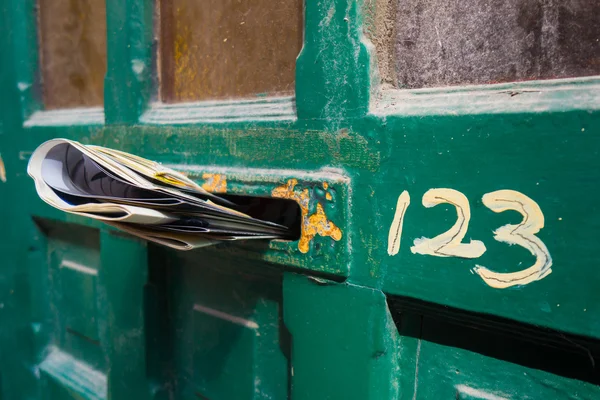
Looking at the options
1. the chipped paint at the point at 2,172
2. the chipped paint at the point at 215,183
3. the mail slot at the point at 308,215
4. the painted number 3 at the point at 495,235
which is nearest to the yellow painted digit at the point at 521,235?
the painted number 3 at the point at 495,235

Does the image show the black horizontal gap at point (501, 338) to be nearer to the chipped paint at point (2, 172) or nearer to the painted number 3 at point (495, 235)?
the painted number 3 at point (495, 235)

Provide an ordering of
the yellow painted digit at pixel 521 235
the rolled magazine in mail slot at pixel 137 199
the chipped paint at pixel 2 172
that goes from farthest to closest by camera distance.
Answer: the chipped paint at pixel 2 172 → the rolled magazine in mail slot at pixel 137 199 → the yellow painted digit at pixel 521 235

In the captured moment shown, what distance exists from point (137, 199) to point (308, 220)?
0.39 m

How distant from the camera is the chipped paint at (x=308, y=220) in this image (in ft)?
3.68

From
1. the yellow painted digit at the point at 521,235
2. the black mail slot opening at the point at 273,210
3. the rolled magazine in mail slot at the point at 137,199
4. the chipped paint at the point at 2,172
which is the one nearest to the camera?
the yellow painted digit at the point at 521,235

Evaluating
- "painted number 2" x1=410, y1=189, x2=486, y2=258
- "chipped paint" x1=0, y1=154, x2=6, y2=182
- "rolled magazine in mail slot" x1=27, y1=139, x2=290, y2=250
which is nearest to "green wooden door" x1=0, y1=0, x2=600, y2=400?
"painted number 2" x1=410, y1=189, x2=486, y2=258

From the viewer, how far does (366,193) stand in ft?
3.54

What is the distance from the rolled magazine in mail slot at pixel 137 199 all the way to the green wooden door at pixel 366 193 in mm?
159

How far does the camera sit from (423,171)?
3.24ft

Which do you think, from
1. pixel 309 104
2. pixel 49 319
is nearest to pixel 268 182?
pixel 309 104

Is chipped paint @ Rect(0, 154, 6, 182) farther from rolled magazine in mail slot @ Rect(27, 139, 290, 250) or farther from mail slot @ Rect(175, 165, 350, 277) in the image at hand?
mail slot @ Rect(175, 165, 350, 277)

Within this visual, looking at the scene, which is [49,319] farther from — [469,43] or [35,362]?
[469,43]

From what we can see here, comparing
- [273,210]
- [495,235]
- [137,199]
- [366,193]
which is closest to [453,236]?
[495,235]

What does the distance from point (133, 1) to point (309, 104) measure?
0.88m
